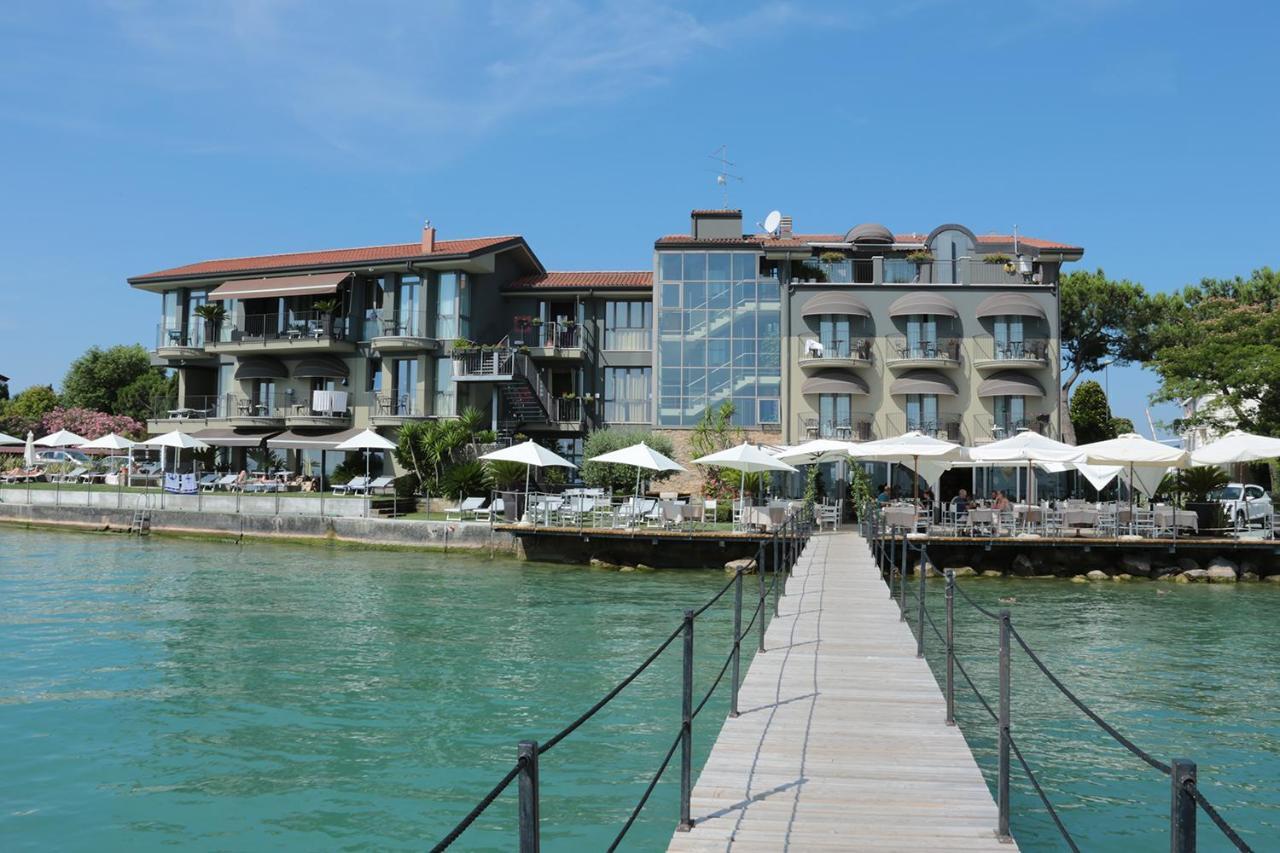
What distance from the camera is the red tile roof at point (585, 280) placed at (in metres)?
43.0

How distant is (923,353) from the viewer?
40156 millimetres

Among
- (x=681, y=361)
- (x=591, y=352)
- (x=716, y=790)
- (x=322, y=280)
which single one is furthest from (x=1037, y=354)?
(x=716, y=790)

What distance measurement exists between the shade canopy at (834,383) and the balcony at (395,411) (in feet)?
50.7

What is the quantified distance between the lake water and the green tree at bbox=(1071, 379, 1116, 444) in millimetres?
27690

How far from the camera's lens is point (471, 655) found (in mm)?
15367

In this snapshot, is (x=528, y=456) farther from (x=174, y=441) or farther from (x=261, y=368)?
(x=261, y=368)

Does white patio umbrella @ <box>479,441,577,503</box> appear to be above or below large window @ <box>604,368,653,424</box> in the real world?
below

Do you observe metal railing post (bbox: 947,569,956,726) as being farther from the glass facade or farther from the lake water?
the glass facade

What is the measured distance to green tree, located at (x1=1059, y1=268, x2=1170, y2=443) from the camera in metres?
52.4

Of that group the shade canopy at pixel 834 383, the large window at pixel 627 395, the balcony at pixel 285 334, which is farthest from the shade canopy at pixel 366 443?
the shade canopy at pixel 834 383

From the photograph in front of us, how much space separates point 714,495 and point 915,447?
445 inches

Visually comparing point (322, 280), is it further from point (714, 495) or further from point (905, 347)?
point (905, 347)

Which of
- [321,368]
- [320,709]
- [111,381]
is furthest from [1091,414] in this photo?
[111,381]

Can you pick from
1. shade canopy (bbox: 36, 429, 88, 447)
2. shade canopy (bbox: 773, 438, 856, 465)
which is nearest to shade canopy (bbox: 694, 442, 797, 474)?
shade canopy (bbox: 773, 438, 856, 465)
